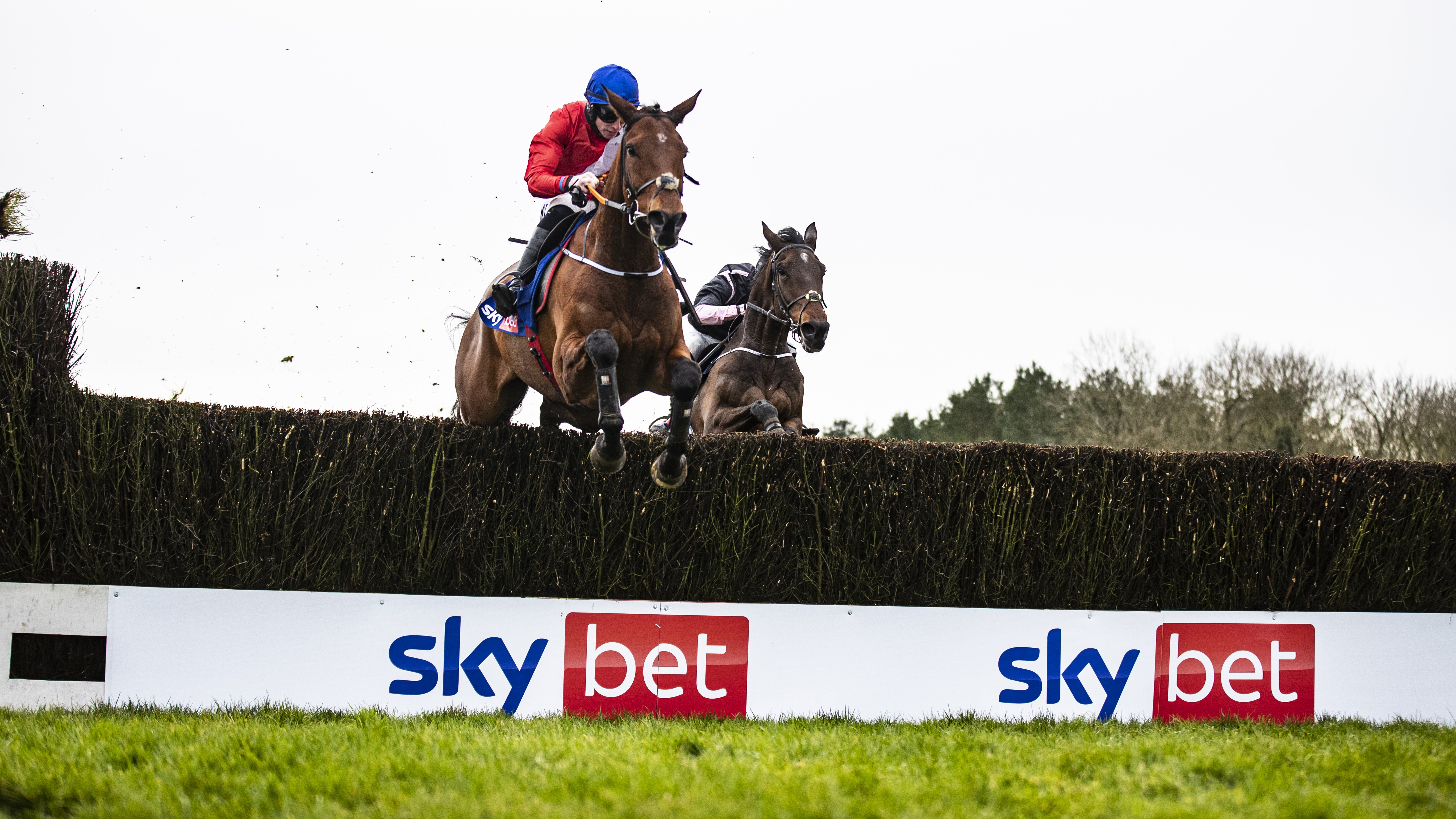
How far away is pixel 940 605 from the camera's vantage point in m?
6.04

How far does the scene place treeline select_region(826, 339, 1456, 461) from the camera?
29078 millimetres

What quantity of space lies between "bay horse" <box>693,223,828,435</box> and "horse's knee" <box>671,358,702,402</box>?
10.2ft

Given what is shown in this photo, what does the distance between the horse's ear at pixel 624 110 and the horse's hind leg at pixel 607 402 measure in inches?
43.8

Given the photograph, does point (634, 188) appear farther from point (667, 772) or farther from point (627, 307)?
point (667, 772)

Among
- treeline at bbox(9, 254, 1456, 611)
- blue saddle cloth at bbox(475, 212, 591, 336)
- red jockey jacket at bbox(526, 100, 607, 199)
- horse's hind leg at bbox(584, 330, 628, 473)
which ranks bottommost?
treeline at bbox(9, 254, 1456, 611)

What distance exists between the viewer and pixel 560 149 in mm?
6566

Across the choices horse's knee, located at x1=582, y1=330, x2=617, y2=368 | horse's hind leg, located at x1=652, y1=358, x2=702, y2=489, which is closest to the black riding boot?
horse's knee, located at x1=582, y1=330, x2=617, y2=368

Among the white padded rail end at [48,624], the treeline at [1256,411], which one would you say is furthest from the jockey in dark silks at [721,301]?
the treeline at [1256,411]

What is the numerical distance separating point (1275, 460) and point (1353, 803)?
3.72 metres

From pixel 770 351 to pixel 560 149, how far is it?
3.33m

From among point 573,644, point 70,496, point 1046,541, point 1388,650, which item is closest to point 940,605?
point 1046,541

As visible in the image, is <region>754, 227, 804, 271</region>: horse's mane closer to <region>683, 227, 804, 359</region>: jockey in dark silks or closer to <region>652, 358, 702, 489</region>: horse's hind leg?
<region>683, 227, 804, 359</region>: jockey in dark silks

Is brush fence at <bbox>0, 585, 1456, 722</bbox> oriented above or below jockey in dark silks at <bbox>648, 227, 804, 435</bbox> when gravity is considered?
below

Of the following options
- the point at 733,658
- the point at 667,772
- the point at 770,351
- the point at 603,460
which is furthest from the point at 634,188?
the point at 770,351
